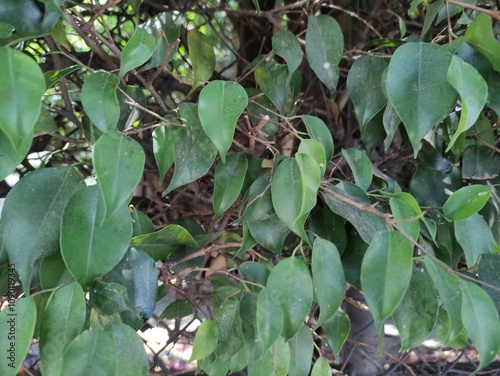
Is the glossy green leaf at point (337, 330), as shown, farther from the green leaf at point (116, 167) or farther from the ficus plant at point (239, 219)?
the green leaf at point (116, 167)

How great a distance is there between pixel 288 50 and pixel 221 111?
0.19 m

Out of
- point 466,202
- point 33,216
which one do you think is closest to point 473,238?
point 466,202

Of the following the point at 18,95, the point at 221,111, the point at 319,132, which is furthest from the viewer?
the point at 319,132

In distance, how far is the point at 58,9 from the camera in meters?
0.31

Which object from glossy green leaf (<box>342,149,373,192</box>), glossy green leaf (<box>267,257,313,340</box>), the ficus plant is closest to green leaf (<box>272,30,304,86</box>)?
the ficus plant

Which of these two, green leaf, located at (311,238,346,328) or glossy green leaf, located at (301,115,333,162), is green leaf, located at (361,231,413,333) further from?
glossy green leaf, located at (301,115,333,162)

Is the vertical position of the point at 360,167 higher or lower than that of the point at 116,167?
lower

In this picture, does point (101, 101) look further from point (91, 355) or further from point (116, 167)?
point (91, 355)

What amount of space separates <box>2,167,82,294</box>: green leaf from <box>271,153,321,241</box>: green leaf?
156 mm

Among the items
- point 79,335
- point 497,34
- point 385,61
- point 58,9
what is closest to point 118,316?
point 79,335

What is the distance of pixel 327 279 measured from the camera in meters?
0.37

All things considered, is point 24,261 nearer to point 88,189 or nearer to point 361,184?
point 88,189

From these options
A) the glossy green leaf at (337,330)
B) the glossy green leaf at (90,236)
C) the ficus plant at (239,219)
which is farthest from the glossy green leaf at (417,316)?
the glossy green leaf at (90,236)

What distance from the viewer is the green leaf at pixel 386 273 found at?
12.0 inches
